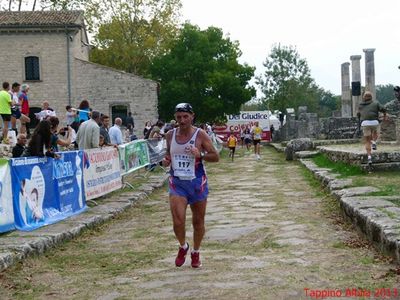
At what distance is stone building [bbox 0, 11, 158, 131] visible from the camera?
37.3 metres

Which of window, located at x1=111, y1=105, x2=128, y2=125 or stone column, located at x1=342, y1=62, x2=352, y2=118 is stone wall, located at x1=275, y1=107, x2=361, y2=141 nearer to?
stone column, located at x1=342, y1=62, x2=352, y2=118

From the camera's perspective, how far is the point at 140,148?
16.4 meters

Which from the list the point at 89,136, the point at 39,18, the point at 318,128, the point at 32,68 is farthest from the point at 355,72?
the point at 89,136

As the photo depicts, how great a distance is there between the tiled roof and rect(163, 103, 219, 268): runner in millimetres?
32239

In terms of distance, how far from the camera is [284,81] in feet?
213

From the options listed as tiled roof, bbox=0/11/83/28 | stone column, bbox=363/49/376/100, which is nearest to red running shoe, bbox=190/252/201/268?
stone column, bbox=363/49/376/100

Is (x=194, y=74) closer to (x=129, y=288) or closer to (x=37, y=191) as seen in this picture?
(x=37, y=191)

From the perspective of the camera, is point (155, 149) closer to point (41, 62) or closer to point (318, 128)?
point (318, 128)

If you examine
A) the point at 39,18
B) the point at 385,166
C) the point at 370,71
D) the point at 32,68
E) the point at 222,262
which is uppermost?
the point at 39,18

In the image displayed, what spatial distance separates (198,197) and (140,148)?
34.1 ft

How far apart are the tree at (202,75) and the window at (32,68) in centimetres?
844

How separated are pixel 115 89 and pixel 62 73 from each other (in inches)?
136

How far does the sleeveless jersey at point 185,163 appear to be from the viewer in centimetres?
610

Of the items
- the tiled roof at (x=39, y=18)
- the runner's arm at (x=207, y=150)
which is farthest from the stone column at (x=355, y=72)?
the runner's arm at (x=207, y=150)
